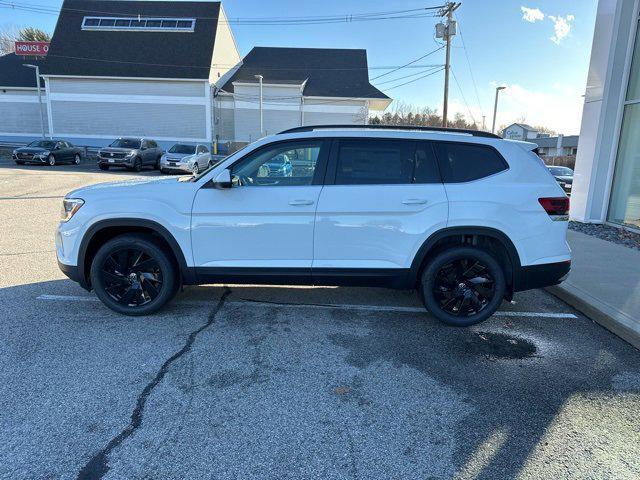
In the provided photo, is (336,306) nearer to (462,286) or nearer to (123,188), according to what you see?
(462,286)

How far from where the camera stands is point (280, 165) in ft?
14.6

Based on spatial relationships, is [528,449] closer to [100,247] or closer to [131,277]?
[131,277]

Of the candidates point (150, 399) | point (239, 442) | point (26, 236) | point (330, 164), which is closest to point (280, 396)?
point (239, 442)

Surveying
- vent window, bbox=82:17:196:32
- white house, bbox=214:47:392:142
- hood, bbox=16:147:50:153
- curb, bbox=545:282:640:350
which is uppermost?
vent window, bbox=82:17:196:32

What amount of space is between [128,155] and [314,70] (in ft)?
64.1

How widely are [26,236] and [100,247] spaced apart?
4.54 meters

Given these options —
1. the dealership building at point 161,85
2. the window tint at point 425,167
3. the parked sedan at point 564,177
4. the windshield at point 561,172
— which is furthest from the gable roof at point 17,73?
the window tint at point 425,167

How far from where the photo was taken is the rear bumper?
4.42 metres

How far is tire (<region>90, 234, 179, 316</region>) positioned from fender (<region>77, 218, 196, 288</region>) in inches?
4.5

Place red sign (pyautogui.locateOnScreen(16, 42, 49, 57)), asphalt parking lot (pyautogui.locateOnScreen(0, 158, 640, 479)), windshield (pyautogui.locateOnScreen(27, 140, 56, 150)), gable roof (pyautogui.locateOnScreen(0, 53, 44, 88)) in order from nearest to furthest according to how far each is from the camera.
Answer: asphalt parking lot (pyautogui.locateOnScreen(0, 158, 640, 479)), windshield (pyautogui.locateOnScreen(27, 140, 56, 150)), gable roof (pyautogui.locateOnScreen(0, 53, 44, 88)), red sign (pyautogui.locateOnScreen(16, 42, 49, 57))

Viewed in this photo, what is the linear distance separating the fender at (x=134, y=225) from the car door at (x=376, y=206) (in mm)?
1318

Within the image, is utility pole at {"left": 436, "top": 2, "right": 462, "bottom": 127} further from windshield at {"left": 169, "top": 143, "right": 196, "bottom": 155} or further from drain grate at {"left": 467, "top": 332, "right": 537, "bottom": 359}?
drain grate at {"left": 467, "top": 332, "right": 537, "bottom": 359}

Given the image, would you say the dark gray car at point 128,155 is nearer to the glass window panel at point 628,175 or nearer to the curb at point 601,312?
the glass window panel at point 628,175

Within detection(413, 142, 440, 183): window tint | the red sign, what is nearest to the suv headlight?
detection(413, 142, 440, 183): window tint
